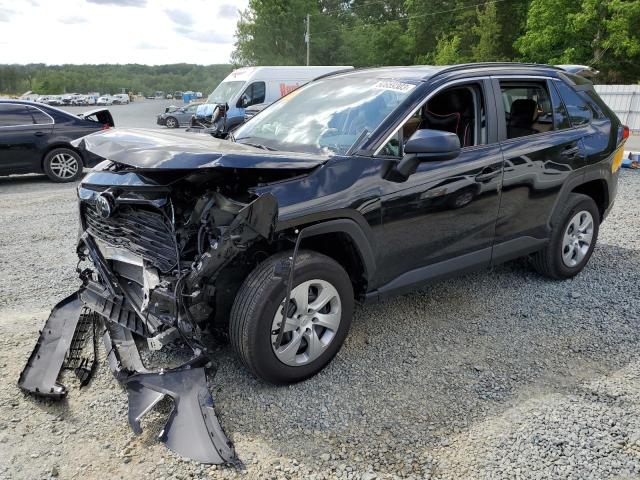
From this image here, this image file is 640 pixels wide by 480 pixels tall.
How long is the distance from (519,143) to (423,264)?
126 cm

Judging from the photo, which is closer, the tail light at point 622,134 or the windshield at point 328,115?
the windshield at point 328,115

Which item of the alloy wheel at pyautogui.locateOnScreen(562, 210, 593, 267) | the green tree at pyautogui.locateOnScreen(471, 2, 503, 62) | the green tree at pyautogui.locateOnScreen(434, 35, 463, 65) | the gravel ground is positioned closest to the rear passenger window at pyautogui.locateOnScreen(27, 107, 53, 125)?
the gravel ground

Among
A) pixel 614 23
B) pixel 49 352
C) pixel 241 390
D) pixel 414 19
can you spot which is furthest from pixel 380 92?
pixel 414 19

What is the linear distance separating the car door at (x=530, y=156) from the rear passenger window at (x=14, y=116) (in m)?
8.45

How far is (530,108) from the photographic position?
4.23m

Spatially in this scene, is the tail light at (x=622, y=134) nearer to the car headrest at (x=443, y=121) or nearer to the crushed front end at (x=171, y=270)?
the car headrest at (x=443, y=121)

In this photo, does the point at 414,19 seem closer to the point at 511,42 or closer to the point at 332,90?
the point at 511,42

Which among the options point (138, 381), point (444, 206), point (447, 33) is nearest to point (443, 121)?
point (444, 206)

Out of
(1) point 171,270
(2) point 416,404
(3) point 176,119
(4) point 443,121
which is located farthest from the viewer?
(3) point 176,119

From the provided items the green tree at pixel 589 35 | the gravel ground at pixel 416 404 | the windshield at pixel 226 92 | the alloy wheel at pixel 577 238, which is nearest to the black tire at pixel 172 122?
the windshield at pixel 226 92

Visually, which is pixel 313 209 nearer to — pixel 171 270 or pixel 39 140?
pixel 171 270

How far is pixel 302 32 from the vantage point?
157 ft

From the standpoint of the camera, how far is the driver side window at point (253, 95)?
51.4 ft

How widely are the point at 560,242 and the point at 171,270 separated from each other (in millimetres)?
3275
